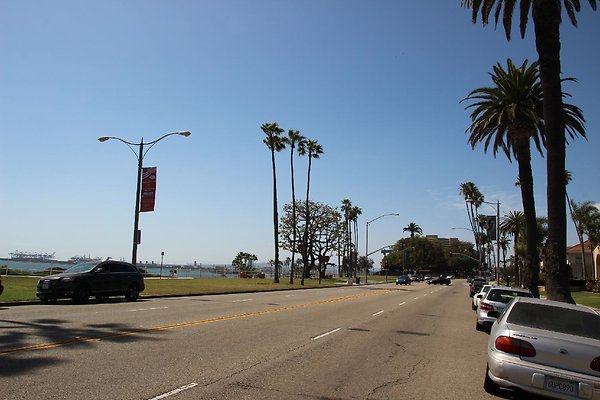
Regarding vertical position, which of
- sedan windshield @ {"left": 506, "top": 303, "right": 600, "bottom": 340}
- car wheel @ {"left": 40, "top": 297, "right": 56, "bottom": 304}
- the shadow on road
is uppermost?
sedan windshield @ {"left": 506, "top": 303, "right": 600, "bottom": 340}

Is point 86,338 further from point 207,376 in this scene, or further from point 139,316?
point 139,316

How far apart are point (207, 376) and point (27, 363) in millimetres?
2880

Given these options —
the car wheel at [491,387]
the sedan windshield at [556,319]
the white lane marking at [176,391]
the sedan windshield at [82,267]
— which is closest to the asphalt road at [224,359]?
the white lane marking at [176,391]

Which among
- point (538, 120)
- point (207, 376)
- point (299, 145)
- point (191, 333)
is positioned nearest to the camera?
point (207, 376)

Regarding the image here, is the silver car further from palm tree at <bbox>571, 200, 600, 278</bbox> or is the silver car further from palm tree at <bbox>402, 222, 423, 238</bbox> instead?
palm tree at <bbox>402, 222, 423, 238</bbox>

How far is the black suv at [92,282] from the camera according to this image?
20969 mm

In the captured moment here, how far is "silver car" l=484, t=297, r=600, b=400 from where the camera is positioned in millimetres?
6781

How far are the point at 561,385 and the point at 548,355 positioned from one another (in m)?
0.39

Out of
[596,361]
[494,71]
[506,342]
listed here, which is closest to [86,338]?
[506,342]

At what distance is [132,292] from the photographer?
24.2 meters

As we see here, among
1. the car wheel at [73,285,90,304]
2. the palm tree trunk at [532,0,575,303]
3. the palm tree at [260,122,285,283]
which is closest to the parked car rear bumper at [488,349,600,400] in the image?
the palm tree trunk at [532,0,575,303]

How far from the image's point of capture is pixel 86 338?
11047 mm

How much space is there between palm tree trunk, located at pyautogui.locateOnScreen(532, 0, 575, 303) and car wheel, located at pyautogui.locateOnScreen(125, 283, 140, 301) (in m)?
18.1

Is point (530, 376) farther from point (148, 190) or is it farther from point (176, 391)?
point (148, 190)
